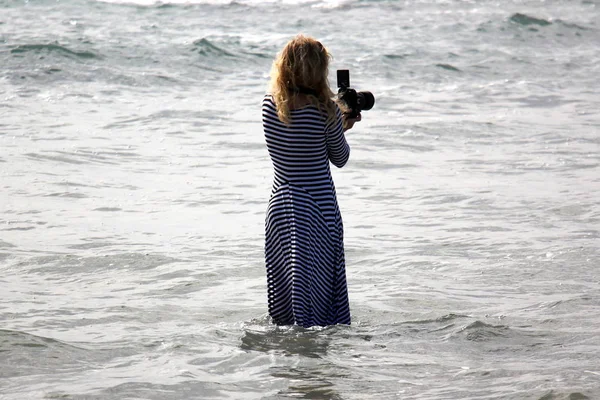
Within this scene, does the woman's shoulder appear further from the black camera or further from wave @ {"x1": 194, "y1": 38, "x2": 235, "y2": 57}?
wave @ {"x1": 194, "y1": 38, "x2": 235, "y2": 57}

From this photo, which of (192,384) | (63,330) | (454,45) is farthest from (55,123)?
(454,45)

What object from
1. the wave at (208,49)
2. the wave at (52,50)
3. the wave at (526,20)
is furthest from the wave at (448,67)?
the wave at (526,20)

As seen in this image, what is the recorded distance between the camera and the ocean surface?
464 centimetres

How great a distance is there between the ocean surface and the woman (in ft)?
0.68

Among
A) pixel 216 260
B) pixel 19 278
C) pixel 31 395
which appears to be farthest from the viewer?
pixel 216 260

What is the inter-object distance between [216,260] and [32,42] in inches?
469

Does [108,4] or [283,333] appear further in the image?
[108,4]

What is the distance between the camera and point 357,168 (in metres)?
9.89

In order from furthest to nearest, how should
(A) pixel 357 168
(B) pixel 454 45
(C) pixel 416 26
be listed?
(C) pixel 416 26, (B) pixel 454 45, (A) pixel 357 168

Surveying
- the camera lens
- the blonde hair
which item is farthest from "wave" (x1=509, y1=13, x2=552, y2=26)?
the blonde hair

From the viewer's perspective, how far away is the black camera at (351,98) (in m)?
4.63

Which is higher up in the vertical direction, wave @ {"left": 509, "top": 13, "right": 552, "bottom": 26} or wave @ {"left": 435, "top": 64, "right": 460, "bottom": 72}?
wave @ {"left": 509, "top": 13, "right": 552, "bottom": 26}

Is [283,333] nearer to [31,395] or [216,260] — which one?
[31,395]

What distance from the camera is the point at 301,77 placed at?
4441mm
